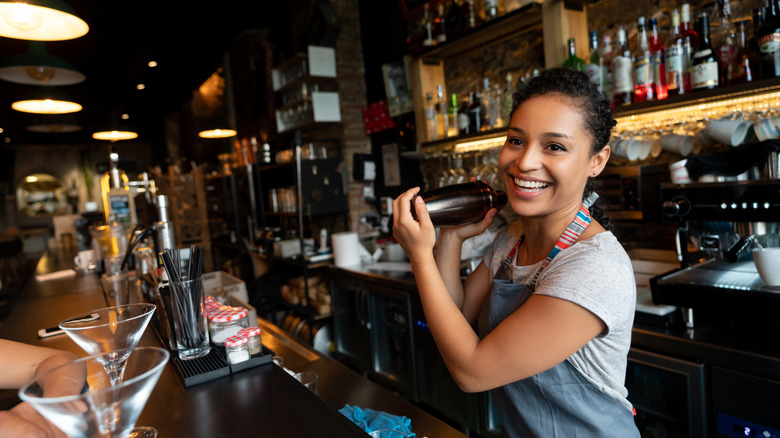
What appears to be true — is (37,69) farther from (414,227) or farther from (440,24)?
(414,227)

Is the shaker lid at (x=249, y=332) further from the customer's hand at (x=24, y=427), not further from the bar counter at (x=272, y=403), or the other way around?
the customer's hand at (x=24, y=427)

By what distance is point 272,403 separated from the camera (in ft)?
3.27

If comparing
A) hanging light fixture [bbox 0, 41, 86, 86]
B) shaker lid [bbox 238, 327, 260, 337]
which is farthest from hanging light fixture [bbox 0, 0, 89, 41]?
shaker lid [bbox 238, 327, 260, 337]

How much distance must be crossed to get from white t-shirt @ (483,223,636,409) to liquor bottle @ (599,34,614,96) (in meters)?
1.53

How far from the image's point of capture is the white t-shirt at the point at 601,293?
92 centimetres

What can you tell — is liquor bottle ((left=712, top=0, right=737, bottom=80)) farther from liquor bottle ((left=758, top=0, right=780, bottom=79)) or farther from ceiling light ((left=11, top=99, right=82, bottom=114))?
ceiling light ((left=11, top=99, right=82, bottom=114))

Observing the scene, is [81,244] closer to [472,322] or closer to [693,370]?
[472,322]

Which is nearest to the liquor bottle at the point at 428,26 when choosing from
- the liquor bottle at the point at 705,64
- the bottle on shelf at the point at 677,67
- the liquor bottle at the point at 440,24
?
the liquor bottle at the point at 440,24

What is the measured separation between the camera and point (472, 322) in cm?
147

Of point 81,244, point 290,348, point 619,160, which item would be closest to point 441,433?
point 290,348

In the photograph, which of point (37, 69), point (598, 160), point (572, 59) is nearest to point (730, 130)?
point (572, 59)

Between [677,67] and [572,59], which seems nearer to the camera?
[677,67]

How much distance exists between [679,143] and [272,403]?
2.04 metres

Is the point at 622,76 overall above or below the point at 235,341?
above
